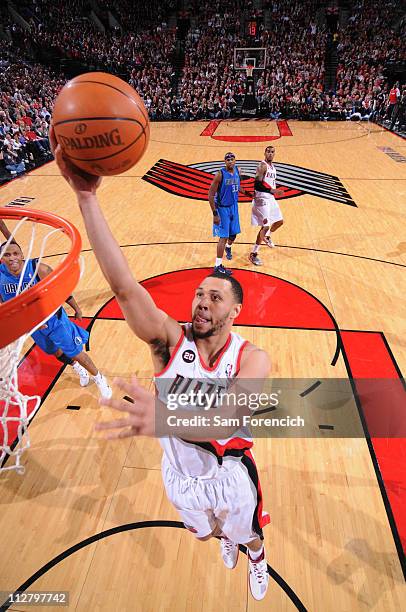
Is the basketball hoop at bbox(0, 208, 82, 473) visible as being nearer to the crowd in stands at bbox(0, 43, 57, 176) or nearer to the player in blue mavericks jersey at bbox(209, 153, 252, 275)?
the player in blue mavericks jersey at bbox(209, 153, 252, 275)

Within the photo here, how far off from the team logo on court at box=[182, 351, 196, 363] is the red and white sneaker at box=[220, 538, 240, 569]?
133cm

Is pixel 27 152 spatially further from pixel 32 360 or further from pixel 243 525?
pixel 243 525

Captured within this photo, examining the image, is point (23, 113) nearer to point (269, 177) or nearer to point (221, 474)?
point (269, 177)

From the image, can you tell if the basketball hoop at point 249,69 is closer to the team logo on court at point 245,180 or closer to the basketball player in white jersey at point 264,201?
the team logo on court at point 245,180

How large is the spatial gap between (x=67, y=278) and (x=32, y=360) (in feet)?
8.57

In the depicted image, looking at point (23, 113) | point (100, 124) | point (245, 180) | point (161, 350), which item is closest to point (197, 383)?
point (161, 350)

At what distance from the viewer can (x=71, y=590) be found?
2523 millimetres

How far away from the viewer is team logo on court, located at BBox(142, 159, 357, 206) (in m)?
9.24

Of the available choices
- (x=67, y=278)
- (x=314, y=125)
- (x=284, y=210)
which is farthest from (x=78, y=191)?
(x=314, y=125)

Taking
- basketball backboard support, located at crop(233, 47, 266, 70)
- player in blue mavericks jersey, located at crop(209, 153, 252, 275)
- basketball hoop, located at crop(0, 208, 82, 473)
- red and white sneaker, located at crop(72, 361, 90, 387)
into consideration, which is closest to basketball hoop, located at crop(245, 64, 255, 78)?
basketball backboard support, located at crop(233, 47, 266, 70)

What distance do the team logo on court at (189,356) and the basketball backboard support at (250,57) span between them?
23.5 metres

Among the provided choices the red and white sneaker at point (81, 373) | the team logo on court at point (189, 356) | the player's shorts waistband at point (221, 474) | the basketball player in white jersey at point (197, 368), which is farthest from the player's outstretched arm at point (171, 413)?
the red and white sneaker at point (81, 373)

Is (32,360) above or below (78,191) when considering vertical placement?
below

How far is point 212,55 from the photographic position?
22156 mm
